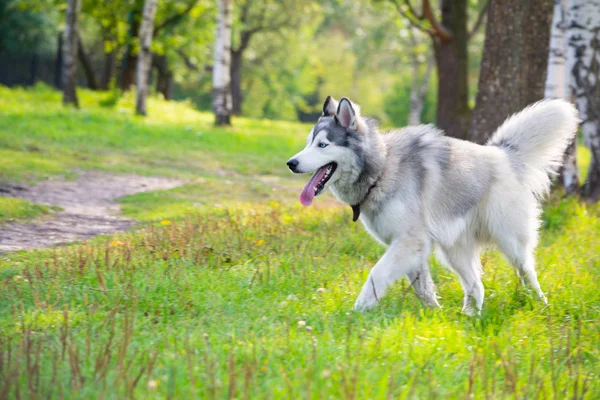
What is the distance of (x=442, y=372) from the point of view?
159 inches

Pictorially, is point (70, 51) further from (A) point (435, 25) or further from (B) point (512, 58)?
(B) point (512, 58)

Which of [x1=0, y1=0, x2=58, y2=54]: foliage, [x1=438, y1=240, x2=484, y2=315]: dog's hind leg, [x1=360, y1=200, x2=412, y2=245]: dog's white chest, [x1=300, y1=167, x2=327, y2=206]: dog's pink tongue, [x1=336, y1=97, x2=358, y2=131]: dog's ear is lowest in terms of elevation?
[x1=438, y1=240, x2=484, y2=315]: dog's hind leg

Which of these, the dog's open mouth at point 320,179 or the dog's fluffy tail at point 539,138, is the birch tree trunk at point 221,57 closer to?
the dog's fluffy tail at point 539,138

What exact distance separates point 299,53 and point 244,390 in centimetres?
4630

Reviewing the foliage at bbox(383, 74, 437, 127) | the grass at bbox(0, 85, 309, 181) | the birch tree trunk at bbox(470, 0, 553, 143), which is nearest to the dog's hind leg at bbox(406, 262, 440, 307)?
the birch tree trunk at bbox(470, 0, 553, 143)

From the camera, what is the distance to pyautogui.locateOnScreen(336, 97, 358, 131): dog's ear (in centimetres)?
557

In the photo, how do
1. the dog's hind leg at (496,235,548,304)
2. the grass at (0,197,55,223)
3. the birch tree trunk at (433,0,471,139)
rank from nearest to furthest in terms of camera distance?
the dog's hind leg at (496,235,548,304) < the grass at (0,197,55,223) < the birch tree trunk at (433,0,471,139)

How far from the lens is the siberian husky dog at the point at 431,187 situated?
552 cm

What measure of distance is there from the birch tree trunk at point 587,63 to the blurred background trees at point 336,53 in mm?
14

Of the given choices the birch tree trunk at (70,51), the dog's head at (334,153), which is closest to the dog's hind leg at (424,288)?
the dog's head at (334,153)

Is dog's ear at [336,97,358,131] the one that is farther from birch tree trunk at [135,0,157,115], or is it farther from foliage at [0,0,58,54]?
foliage at [0,0,58,54]

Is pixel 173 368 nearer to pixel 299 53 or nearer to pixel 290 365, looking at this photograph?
pixel 290 365

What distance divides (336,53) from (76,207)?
58238 millimetres

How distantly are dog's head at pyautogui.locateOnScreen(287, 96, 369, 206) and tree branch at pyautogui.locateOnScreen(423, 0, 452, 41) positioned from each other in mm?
9479
